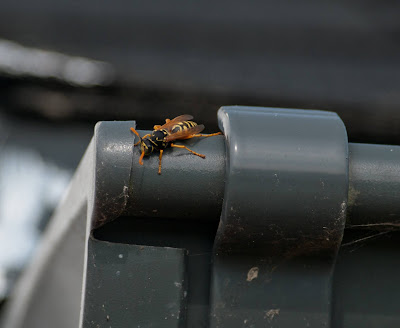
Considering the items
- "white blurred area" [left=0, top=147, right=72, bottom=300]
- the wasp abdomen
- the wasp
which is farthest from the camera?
"white blurred area" [left=0, top=147, right=72, bottom=300]

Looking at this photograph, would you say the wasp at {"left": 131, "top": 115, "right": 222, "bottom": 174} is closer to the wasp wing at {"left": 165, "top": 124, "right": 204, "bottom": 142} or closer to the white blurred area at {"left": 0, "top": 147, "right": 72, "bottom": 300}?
the wasp wing at {"left": 165, "top": 124, "right": 204, "bottom": 142}

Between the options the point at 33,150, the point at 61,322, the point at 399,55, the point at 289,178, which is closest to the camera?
the point at 289,178

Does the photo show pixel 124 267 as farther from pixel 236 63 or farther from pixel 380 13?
pixel 380 13

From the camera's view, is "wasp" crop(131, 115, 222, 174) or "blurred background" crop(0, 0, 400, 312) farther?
"blurred background" crop(0, 0, 400, 312)

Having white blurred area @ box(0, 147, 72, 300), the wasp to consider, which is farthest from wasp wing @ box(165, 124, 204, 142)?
white blurred area @ box(0, 147, 72, 300)

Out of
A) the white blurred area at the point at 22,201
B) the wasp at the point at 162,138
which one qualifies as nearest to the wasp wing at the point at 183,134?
the wasp at the point at 162,138

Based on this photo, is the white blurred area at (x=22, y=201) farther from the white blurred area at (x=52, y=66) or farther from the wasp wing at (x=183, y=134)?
the wasp wing at (x=183, y=134)

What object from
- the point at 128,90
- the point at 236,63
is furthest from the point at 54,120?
the point at 236,63
